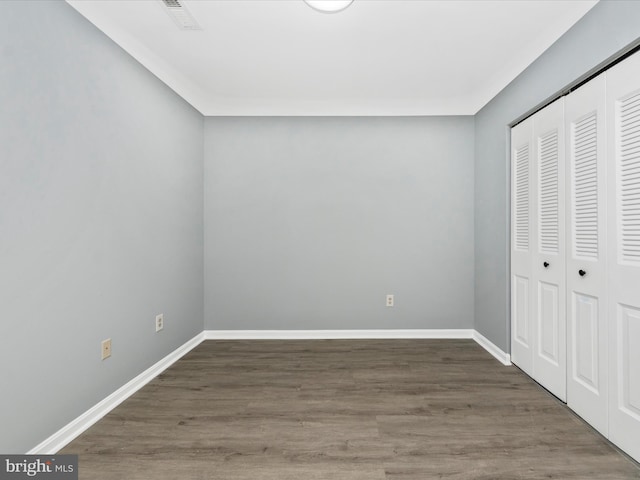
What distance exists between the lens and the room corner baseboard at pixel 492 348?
2.93 m

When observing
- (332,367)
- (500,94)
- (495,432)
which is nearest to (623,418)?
(495,432)

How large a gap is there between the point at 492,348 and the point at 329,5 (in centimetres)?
325

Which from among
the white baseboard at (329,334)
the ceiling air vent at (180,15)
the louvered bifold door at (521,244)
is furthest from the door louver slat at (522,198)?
the ceiling air vent at (180,15)

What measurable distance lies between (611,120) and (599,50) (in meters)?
0.42

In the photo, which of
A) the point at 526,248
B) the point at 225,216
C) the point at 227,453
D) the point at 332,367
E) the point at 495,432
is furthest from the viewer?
the point at 225,216

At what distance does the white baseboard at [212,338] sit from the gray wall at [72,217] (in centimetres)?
7

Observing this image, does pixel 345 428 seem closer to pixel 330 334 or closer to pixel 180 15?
pixel 330 334

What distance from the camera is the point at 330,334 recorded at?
3.70m

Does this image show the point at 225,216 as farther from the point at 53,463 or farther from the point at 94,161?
the point at 53,463

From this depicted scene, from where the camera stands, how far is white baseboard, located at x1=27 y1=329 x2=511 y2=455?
6.02 ft

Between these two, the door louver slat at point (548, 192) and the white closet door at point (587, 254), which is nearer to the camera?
the white closet door at point (587, 254)

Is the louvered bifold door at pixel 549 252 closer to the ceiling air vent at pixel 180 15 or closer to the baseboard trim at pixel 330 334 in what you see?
the baseboard trim at pixel 330 334

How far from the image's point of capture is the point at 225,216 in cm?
371

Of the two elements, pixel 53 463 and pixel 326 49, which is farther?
pixel 326 49
